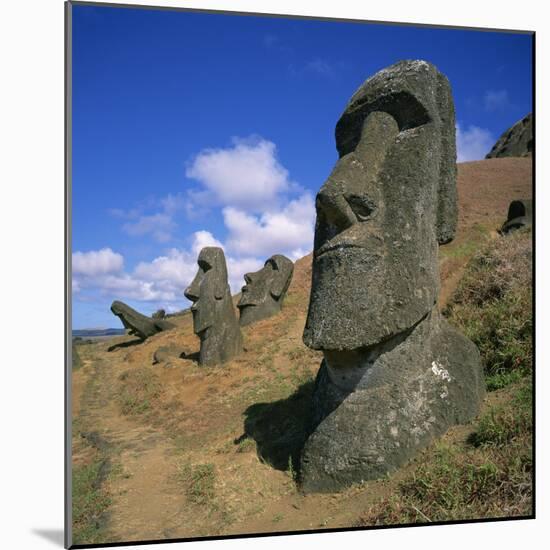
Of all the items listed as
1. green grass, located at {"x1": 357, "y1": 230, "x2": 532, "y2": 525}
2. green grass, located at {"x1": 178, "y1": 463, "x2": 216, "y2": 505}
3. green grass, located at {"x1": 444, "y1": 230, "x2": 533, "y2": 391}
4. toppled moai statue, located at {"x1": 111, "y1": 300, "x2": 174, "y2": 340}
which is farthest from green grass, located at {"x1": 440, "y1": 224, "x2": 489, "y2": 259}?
toppled moai statue, located at {"x1": 111, "y1": 300, "x2": 174, "y2": 340}

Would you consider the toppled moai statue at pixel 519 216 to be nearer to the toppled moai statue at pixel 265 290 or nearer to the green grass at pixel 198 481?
the toppled moai statue at pixel 265 290

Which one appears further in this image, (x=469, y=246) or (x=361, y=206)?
(x=469, y=246)

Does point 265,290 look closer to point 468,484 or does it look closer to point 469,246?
point 469,246

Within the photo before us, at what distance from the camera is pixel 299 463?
17.0 feet

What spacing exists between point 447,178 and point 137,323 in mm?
15207

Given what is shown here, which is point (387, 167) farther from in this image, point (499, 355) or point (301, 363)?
point (301, 363)

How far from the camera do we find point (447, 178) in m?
5.16

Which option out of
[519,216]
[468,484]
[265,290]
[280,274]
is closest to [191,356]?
[265,290]

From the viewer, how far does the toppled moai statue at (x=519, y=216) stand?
11109mm

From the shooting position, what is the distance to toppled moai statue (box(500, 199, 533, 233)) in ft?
36.4

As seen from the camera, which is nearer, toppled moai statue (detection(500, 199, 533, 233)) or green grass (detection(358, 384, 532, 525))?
green grass (detection(358, 384, 532, 525))

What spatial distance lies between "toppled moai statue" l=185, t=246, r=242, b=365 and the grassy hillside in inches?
19.3

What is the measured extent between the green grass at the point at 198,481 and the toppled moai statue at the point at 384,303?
1.08 metres

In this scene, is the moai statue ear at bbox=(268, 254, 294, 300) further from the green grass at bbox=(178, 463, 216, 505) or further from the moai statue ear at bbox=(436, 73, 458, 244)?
the moai statue ear at bbox=(436, 73, 458, 244)
